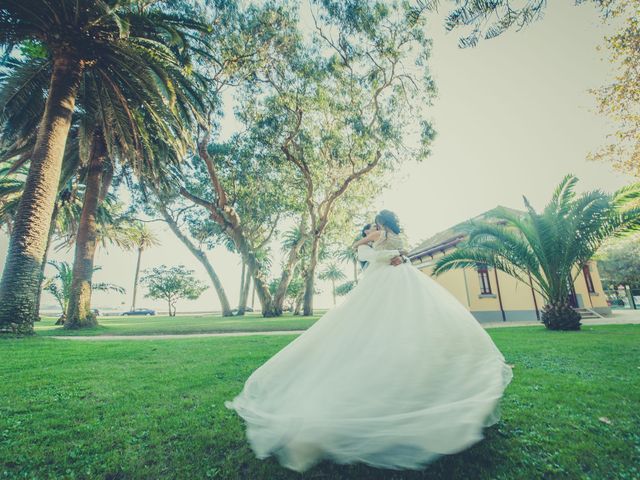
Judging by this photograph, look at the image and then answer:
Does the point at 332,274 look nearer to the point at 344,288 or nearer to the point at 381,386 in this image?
the point at 344,288

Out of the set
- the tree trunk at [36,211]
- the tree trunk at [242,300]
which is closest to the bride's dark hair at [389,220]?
the tree trunk at [36,211]

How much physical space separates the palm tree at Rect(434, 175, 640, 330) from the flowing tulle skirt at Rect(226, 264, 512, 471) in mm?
10373

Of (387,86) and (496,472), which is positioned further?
(387,86)

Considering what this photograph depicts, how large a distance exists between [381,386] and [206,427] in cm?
195

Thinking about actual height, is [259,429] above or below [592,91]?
below

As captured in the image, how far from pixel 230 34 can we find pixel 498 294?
23.1 metres

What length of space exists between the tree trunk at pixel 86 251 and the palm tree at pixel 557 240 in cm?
1551

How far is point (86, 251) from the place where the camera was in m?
13.5

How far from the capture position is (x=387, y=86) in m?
19.3

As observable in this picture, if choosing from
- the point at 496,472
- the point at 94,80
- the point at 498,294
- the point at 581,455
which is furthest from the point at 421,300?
the point at 498,294

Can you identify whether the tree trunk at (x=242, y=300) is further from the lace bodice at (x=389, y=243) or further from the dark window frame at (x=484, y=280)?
the lace bodice at (x=389, y=243)

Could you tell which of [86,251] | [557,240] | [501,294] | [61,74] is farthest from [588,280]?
[61,74]

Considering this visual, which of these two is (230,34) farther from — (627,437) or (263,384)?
(627,437)

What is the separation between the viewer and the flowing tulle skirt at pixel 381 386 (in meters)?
1.99
